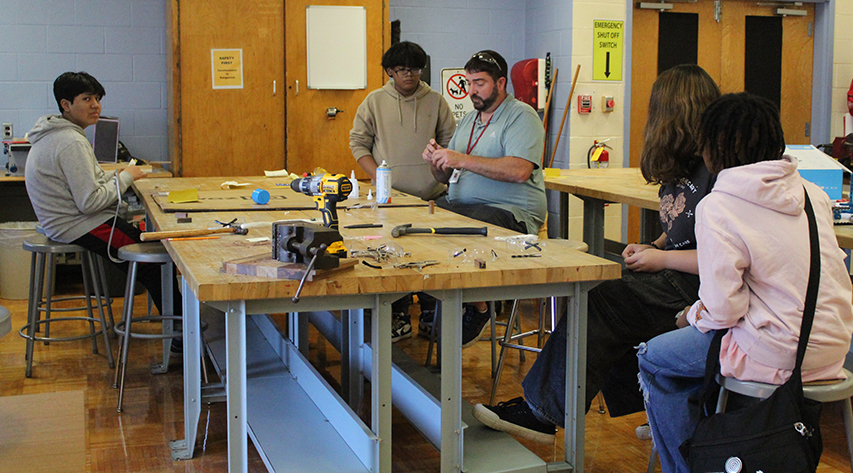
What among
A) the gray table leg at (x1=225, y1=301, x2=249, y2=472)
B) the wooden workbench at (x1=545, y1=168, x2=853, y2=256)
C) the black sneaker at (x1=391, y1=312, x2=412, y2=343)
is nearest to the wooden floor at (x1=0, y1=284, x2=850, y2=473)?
the black sneaker at (x1=391, y1=312, x2=412, y2=343)

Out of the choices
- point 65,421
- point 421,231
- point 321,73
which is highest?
point 321,73

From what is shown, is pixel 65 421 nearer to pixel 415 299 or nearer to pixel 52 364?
pixel 52 364

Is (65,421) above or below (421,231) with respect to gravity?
below

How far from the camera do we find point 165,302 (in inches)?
137

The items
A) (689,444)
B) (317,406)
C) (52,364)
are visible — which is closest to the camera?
(689,444)

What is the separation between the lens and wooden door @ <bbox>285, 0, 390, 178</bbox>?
17.7 ft

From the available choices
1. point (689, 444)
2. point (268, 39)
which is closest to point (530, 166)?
point (689, 444)

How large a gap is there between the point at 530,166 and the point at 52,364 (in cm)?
→ 239

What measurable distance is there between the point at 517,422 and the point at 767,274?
3.00 ft

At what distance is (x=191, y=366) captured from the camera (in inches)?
99.2

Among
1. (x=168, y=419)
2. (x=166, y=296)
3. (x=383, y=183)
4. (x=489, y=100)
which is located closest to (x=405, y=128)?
(x=489, y=100)

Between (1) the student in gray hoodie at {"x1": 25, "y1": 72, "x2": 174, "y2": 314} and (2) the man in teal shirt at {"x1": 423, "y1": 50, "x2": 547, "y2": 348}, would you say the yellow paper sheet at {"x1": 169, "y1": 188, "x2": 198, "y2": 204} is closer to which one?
(1) the student in gray hoodie at {"x1": 25, "y1": 72, "x2": 174, "y2": 314}

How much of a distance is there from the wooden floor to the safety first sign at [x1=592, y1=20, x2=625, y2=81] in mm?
2766

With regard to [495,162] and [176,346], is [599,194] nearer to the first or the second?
[495,162]
